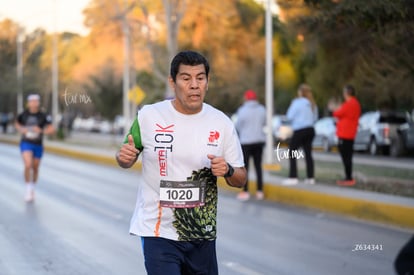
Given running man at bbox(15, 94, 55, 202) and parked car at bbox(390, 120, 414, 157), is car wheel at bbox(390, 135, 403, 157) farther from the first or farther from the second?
running man at bbox(15, 94, 55, 202)

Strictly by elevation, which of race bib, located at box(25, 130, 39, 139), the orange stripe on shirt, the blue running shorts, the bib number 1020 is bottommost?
the orange stripe on shirt

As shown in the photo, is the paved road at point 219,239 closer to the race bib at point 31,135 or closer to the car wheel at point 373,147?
the race bib at point 31,135

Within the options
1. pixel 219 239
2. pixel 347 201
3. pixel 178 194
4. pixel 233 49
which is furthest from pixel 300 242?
pixel 233 49

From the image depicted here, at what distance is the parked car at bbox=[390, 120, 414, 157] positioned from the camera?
28562 millimetres

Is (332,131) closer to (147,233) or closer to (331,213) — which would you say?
(331,213)

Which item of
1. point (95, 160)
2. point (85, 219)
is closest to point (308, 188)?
point (85, 219)

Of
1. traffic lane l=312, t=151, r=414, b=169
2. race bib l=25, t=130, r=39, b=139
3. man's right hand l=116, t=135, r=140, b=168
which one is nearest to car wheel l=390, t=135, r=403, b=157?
traffic lane l=312, t=151, r=414, b=169

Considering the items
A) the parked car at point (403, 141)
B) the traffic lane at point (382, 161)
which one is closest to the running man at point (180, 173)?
the traffic lane at point (382, 161)

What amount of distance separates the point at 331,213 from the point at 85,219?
399cm

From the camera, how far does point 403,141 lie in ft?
95.0

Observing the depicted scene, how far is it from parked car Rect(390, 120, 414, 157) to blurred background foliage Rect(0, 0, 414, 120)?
0.88 m

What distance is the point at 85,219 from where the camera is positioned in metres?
11.9

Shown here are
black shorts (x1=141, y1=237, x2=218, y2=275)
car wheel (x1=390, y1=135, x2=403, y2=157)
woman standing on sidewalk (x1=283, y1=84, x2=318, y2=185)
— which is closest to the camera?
black shorts (x1=141, y1=237, x2=218, y2=275)

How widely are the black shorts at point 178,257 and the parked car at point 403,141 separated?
24.8 m
